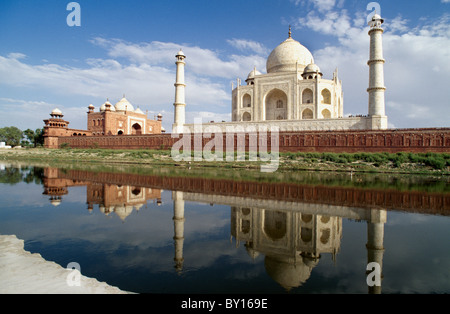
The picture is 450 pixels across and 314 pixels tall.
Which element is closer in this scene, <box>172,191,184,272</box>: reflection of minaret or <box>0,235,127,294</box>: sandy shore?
<box>0,235,127,294</box>: sandy shore

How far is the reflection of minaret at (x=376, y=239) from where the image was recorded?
3745 mm

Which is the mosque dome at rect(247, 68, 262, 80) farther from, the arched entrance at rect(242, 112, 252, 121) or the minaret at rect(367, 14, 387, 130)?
the minaret at rect(367, 14, 387, 130)

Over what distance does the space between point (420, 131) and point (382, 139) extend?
7.02ft

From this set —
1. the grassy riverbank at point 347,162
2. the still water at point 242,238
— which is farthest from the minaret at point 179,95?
the still water at point 242,238

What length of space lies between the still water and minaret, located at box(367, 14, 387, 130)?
11697 millimetres

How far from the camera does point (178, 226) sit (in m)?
5.42

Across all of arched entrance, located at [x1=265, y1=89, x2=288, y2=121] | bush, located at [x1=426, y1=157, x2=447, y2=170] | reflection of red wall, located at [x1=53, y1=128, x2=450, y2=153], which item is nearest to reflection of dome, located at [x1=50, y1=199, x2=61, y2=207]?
reflection of red wall, located at [x1=53, y1=128, x2=450, y2=153]

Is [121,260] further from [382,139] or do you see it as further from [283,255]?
[382,139]

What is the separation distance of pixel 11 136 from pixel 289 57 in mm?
46834

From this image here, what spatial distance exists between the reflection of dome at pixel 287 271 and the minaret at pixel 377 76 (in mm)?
18364

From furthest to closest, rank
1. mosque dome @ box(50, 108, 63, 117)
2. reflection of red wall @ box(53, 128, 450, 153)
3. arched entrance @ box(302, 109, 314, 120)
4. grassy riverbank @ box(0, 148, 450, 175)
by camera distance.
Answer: mosque dome @ box(50, 108, 63, 117) → arched entrance @ box(302, 109, 314, 120) → reflection of red wall @ box(53, 128, 450, 153) → grassy riverbank @ box(0, 148, 450, 175)

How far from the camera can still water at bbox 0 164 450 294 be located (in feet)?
10.4

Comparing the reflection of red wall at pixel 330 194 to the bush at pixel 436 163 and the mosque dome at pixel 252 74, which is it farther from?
the mosque dome at pixel 252 74
